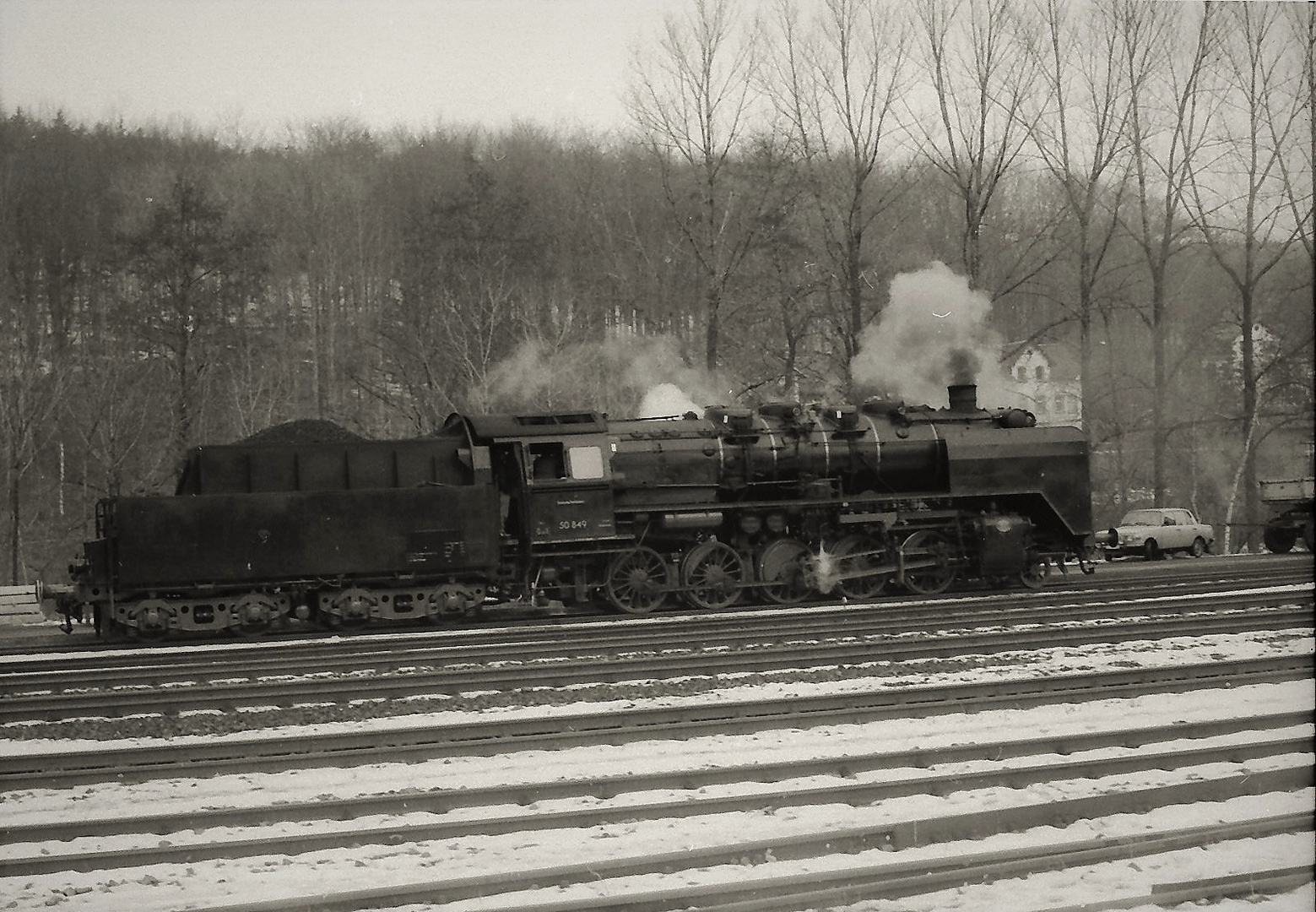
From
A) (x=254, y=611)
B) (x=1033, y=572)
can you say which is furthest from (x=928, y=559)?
(x=254, y=611)

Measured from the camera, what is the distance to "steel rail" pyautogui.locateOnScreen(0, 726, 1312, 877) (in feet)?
20.5

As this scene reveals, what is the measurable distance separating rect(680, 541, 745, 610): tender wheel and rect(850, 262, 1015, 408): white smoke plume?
17.3 feet

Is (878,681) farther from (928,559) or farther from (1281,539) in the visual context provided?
(1281,539)

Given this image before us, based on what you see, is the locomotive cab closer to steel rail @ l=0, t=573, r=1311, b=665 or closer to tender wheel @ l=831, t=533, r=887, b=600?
steel rail @ l=0, t=573, r=1311, b=665

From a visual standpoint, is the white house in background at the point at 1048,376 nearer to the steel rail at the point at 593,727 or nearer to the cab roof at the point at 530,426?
the cab roof at the point at 530,426

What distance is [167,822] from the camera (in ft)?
22.4

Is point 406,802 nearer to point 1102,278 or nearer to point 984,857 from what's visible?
point 984,857

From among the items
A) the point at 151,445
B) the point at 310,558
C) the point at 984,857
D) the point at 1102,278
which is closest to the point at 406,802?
the point at 984,857

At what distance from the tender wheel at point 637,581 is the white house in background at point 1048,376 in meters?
18.9

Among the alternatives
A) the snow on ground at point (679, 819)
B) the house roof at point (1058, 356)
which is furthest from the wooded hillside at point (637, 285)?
the snow on ground at point (679, 819)

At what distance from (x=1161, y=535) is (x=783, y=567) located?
1416 centimetres

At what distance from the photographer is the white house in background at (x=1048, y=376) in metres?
33.3

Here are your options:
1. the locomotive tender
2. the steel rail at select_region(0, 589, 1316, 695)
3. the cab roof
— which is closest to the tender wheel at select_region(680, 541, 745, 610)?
the locomotive tender

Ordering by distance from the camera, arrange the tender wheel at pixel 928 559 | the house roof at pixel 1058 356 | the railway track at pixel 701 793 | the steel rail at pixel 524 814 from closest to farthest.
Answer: the railway track at pixel 701 793, the steel rail at pixel 524 814, the tender wheel at pixel 928 559, the house roof at pixel 1058 356
